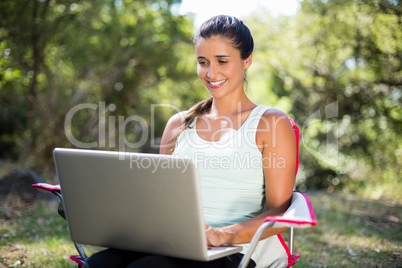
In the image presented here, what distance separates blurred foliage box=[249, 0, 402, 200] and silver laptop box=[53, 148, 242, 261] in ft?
17.8

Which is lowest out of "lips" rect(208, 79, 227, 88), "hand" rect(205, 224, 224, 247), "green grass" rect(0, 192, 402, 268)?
"green grass" rect(0, 192, 402, 268)

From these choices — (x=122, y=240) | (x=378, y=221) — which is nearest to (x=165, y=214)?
(x=122, y=240)

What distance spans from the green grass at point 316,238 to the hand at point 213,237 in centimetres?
167

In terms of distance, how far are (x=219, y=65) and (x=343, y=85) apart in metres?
6.06

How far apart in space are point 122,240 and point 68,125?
273 inches

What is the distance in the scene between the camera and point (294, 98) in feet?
29.7

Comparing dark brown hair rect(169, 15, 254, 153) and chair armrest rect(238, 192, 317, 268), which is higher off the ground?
dark brown hair rect(169, 15, 254, 153)

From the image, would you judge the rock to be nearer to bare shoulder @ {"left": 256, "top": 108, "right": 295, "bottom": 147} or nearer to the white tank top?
the white tank top

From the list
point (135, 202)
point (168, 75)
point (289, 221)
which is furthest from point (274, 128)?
point (168, 75)

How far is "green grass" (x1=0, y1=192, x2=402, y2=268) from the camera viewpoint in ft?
10.5

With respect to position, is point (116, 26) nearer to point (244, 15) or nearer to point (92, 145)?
point (92, 145)

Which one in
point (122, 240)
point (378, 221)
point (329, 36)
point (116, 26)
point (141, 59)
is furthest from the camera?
point (141, 59)

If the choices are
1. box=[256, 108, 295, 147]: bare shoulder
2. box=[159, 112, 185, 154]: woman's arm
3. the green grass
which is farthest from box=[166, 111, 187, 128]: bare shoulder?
the green grass

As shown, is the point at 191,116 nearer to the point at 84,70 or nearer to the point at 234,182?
→ the point at 234,182
